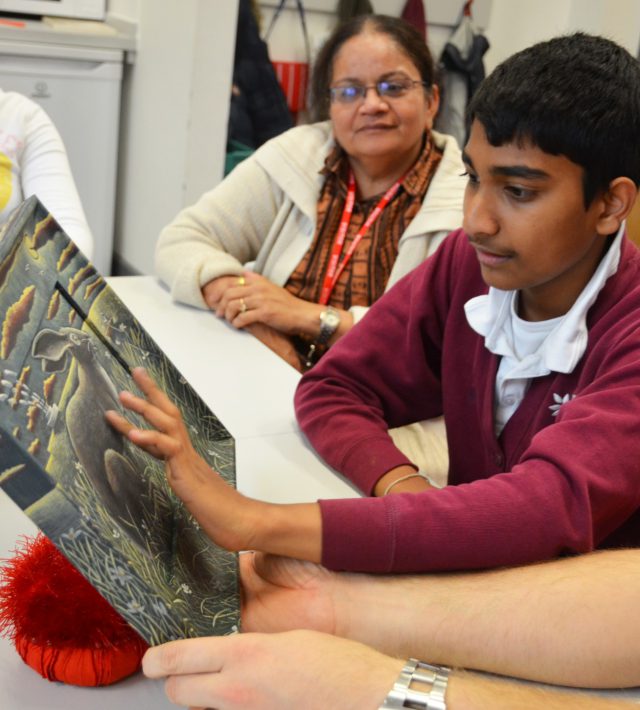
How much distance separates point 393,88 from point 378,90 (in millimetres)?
34

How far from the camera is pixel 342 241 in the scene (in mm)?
2035

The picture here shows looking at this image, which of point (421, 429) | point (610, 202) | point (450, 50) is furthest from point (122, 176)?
point (610, 202)

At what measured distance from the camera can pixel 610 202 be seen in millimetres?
1104

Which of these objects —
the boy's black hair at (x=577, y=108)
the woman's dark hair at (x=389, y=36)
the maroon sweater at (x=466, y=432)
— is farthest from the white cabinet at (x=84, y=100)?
the boy's black hair at (x=577, y=108)

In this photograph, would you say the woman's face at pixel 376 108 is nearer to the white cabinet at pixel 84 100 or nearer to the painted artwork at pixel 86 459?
Result: the painted artwork at pixel 86 459

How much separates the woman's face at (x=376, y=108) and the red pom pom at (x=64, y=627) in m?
1.34

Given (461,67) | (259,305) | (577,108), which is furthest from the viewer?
(461,67)

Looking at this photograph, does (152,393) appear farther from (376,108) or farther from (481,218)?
(376,108)

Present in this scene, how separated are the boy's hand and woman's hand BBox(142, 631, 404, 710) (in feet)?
0.41

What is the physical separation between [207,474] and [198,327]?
872mm

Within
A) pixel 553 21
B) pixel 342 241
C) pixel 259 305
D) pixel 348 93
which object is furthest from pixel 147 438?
pixel 553 21

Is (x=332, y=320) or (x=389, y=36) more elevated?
(x=389, y=36)

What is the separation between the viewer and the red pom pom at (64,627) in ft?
2.66

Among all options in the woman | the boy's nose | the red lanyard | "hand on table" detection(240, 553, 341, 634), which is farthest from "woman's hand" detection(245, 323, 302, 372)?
"hand on table" detection(240, 553, 341, 634)
